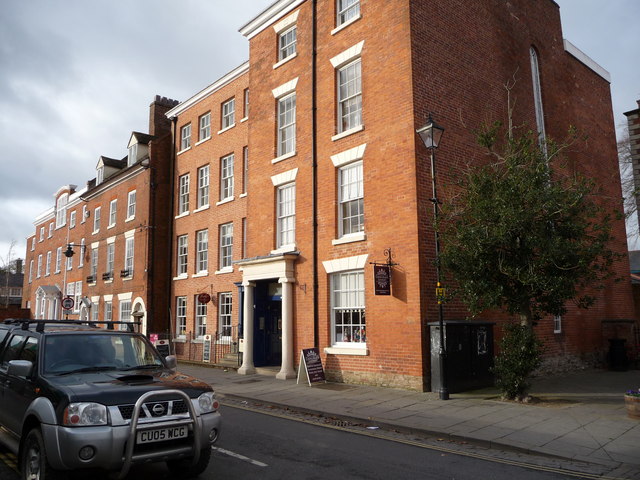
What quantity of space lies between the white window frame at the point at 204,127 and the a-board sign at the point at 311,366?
13880 millimetres

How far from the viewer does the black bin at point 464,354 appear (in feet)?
41.2

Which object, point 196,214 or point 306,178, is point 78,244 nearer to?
point 196,214

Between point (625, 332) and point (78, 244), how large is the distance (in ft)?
105

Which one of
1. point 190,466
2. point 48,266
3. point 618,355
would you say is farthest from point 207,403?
point 48,266

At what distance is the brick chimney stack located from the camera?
97.8 ft

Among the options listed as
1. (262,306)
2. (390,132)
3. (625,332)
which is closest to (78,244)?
(262,306)

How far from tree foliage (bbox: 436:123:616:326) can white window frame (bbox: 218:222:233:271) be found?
12.6m

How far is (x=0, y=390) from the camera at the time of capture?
22.0 feet

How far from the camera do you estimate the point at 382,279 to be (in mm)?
13367

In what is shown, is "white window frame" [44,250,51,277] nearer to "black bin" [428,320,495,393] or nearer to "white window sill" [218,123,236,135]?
"white window sill" [218,123,236,135]

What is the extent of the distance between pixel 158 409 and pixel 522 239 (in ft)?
27.4

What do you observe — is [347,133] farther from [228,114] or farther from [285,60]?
[228,114]

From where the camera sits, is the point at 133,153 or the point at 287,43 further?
the point at 133,153

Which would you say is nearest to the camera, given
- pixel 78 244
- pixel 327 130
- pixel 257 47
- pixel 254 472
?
pixel 254 472
